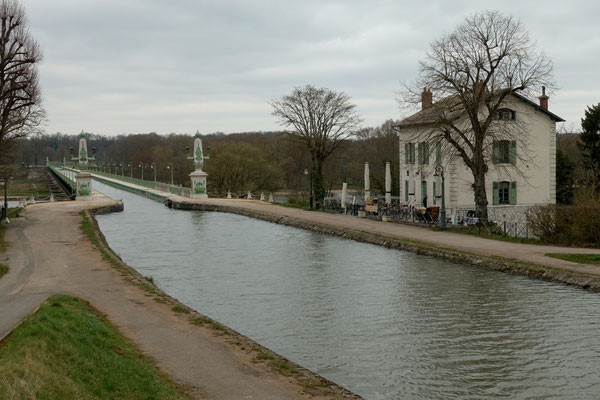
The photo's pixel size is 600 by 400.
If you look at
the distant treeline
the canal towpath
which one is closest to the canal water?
the canal towpath

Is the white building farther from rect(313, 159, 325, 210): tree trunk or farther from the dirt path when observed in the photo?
the dirt path

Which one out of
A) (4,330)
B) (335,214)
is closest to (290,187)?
(335,214)

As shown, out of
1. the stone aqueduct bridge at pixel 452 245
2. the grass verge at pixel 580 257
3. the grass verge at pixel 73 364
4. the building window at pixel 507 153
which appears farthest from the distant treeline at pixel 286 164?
the grass verge at pixel 73 364

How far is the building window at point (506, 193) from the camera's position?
36531mm

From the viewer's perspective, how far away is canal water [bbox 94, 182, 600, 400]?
35.5ft

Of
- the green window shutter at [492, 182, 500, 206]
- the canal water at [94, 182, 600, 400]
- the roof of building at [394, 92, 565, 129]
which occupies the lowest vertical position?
the canal water at [94, 182, 600, 400]

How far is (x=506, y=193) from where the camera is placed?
3675cm

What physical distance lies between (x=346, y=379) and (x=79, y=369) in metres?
4.39

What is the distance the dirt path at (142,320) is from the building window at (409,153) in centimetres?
2202

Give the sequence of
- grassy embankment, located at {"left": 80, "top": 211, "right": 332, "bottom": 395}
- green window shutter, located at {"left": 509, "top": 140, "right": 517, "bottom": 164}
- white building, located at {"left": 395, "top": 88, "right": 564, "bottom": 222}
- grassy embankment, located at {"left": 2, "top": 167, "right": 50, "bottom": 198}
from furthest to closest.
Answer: grassy embankment, located at {"left": 2, "top": 167, "right": 50, "bottom": 198}, green window shutter, located at {"left": 509, "top": 140, "right": 517, "bottom": 164}, white building, located at {"left": 395, "top": 88, "right": 564, "bottom": 222}, grassy embankment, located at {"left": 80, "top": 211, "right": 332, "bottom": 395}

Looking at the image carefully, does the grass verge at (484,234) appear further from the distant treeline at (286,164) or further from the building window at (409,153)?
the distant treeline at (286,164)

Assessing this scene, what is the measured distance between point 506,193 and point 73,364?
3185 cm

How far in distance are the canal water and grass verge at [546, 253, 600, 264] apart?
218cm

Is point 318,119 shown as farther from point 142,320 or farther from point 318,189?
point 142,320
